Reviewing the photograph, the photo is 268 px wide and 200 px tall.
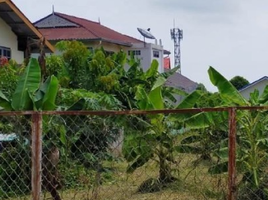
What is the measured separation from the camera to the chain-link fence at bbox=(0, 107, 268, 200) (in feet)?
20.5

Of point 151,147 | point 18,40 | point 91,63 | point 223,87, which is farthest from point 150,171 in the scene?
point 18,40

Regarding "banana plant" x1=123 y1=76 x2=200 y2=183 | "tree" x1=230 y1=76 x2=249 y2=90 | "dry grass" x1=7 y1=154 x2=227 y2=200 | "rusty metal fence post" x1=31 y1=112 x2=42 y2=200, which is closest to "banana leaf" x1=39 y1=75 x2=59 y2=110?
"dry grass" x1=7 y1=154 x2=227 y2=200

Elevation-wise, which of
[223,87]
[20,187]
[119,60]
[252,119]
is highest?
[119,60]

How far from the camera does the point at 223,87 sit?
6500 millimetres

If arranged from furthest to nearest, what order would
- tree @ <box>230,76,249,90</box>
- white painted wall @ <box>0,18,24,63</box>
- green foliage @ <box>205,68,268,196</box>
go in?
1. tree @ <box>230,76,249,90</box>
2. white painted wall @ <box>0,18,24,63</box>
3. green foliage @ <box>205,68,268,196</box>

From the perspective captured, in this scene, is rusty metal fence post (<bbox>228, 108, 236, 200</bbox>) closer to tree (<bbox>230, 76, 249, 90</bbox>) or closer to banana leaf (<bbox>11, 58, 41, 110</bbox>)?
banana leaf (<bbox>11, 58, 41, 110</bbox>)

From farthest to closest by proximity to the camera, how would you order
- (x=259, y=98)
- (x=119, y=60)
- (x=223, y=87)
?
(x=119, y=60) → (x=259, y=98) → (x=223, y=87)

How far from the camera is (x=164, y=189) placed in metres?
6.86

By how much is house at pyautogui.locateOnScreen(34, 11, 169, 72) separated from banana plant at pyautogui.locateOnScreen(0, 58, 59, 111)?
53.0ft

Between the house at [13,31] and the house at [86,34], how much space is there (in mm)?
7093

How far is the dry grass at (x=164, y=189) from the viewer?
20.5 feet

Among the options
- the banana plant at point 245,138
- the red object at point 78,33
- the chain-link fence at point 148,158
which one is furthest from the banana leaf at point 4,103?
the red object at point 78,33

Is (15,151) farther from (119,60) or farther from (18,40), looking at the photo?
(18,40)

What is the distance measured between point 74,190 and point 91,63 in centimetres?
462
